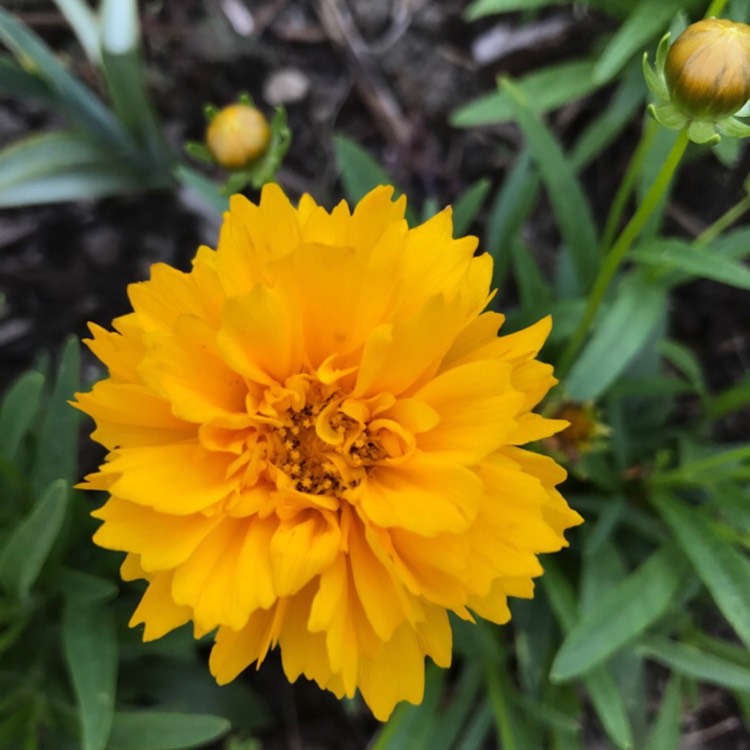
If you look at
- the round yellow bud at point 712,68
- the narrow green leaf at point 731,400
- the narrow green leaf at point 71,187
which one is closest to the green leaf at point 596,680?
the narrow green leaf at point 731,400

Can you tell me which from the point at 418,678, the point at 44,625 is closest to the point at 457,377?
the point at 418,678

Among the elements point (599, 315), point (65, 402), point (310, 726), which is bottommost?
point (310, 726)

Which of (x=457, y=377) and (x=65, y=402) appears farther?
(x=65, y=402)

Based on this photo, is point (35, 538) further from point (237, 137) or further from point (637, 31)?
point (637, 31)

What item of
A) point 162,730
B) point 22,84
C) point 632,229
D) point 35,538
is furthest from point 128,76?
point 162,730

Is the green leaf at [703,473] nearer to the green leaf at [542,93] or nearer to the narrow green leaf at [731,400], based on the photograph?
the narrow green leaf at [731,400]

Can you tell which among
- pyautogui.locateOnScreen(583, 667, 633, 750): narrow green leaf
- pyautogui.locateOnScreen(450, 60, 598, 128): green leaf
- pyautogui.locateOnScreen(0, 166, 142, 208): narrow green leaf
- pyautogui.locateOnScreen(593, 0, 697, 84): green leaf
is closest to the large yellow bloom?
pyautogui.locateOnScreen(583, 667, 633, 750): narrow green leaf

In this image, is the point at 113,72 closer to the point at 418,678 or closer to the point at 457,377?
the point at 457,377

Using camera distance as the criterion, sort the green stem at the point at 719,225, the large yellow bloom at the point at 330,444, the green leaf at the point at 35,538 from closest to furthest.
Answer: the large yellow bloom at the point at 330,444 < the green leaf at the point at 35,538 < the green stem at the point at 719,225
